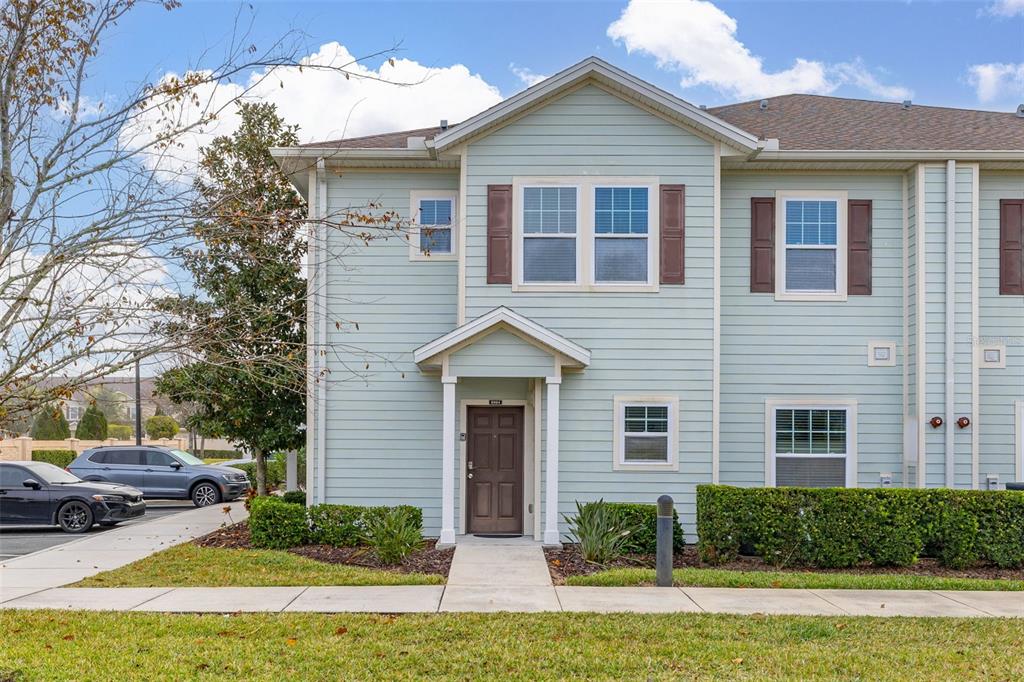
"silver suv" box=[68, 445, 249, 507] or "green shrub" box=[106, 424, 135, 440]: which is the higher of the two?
"silver suv" box=[68, 445, 249, 507]

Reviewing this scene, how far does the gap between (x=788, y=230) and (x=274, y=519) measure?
9.26 meters

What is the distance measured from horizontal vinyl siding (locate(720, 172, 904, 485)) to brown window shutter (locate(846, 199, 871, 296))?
12 centimetres

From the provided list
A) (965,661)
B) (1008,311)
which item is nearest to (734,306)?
(1008,311)

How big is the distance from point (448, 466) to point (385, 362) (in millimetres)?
2030

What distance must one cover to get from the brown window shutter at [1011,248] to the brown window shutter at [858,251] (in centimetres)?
219

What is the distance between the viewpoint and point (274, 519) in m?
12.9

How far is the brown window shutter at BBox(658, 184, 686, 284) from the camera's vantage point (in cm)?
1371

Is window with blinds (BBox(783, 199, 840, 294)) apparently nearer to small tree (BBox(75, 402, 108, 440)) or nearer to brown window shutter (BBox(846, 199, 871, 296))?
brown window shutter (BBox(846, 199, 871, 296))

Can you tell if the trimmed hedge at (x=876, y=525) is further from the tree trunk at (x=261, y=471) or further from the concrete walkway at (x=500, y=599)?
the tree trunk at (x=261, y=471)

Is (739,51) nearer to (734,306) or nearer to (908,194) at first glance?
(908,194)

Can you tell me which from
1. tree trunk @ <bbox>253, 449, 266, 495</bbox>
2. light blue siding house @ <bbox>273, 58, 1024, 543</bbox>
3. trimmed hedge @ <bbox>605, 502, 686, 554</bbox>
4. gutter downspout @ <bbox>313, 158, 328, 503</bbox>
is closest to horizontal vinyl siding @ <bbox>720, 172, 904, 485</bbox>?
light blue siding house @ <bbox>273, 58, 1024, 543</bbox>

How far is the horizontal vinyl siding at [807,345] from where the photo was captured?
1434 centimetres

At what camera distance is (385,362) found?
1397 cm

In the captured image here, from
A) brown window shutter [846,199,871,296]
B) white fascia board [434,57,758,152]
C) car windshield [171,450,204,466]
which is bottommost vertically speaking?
car windshield [171,450,204,466]
